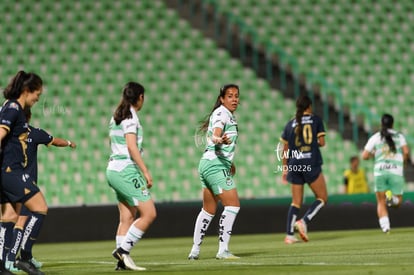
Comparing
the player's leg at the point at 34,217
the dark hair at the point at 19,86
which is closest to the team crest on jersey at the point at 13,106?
the dark hair at the point at 19,86

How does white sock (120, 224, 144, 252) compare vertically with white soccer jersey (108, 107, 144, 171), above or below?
below

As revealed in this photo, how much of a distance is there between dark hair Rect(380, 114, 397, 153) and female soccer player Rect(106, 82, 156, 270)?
658 centimetres

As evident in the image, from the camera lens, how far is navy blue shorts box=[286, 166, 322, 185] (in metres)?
14.8

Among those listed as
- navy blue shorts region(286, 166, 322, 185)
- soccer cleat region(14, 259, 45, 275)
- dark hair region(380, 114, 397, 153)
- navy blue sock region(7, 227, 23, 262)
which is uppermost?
dark hair region(380, 114, 397, 153)

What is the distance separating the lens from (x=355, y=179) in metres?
20.2

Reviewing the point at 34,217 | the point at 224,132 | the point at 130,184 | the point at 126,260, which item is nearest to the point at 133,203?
the point at 130,184

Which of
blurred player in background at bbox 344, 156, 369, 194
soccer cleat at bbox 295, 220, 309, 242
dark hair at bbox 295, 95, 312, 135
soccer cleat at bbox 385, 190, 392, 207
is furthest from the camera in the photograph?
blurred player in background at bbox 344, 156, 369, 194

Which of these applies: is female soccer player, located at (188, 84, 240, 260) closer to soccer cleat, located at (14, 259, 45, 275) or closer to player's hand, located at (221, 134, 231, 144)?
player's hand, located at (221, 134, 231, 144)

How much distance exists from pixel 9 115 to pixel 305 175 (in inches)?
254

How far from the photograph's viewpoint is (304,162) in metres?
14.7

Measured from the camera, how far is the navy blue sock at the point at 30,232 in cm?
973

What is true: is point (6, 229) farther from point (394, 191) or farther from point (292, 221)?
point (394, 191)

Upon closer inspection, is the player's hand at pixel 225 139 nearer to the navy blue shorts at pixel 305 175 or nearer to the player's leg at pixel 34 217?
the player's leg at pixel 34 217

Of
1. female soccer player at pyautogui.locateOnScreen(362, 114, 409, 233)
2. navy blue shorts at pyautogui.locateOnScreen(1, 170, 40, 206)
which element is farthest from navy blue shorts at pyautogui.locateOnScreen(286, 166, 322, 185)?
navy blue shorts at pyautogui.locateOnScreen(1, 170, 40, 206)
